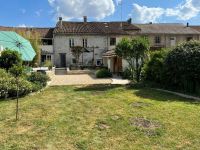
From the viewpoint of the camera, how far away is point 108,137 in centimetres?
→ 963

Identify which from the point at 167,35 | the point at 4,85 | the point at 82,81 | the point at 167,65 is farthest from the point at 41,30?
the point at 4,85

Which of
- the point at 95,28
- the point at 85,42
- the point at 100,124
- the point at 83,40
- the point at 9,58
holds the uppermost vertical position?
the point at 95,28

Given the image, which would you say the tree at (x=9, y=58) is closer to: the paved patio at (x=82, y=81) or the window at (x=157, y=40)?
the paved patio at (x=82, y=81)

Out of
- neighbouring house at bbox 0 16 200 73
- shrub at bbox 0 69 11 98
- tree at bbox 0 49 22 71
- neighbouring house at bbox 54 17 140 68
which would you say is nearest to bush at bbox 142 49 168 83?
tree at bbox 0 49 22 71

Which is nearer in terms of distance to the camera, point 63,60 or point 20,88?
point 20,88

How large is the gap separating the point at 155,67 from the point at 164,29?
37.9 meters

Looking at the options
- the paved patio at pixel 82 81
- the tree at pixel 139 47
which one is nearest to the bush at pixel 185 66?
the tree at pixel 139 47

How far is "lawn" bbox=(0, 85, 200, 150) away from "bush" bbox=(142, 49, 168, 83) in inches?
284

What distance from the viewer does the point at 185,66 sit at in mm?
19594

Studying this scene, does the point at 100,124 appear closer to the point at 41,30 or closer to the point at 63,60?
the point at 63,60

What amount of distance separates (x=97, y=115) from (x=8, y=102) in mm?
5170

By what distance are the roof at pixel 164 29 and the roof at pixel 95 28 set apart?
8.98 feet

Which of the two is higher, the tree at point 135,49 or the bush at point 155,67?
the tree at point 135,49

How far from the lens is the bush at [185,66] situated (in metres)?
19.5
